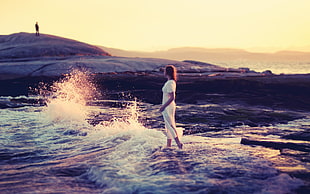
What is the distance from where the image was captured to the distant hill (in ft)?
168

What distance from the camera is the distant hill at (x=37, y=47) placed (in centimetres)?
5134

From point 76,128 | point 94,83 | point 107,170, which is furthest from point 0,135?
point 94,83

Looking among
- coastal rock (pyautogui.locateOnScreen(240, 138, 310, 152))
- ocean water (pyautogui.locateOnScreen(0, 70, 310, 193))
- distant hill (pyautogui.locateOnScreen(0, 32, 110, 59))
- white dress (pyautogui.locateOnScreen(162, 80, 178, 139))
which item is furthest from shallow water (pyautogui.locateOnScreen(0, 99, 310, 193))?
distant hill (pyautogui.locateOnScreen(0, 32, 110, 59))

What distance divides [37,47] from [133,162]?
50.7 meters

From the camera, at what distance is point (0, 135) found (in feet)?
35.6

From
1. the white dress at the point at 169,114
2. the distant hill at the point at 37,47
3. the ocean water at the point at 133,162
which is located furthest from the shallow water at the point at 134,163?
the distant hill at the point at 37,47

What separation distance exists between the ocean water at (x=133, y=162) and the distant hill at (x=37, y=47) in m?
41.7

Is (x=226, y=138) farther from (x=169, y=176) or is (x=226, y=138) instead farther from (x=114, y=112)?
(x=114, y=112)

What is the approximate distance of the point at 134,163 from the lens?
23.4 ft

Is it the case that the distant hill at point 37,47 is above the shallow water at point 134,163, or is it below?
above

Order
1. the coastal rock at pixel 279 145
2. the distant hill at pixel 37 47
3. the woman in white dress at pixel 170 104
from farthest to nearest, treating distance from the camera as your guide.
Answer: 1. the distant hill at pixel 37 47
2. the coastal rock at pixel 279 145
3. the woman in white dress at pixel 170 104

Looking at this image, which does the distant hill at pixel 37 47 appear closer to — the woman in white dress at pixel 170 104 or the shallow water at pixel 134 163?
the shallow water at pixel 134 163

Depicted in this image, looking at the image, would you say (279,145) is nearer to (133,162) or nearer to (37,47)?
(133,162)

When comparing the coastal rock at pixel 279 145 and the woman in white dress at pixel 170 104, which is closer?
the woman in white dress at pixel 170 104
